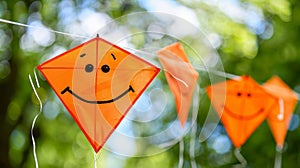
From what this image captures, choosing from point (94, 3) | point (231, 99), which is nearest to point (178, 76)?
point (231, 99)

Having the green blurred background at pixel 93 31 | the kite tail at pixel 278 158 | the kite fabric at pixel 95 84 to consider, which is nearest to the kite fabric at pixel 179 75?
the kite fabric at pixel 95 84

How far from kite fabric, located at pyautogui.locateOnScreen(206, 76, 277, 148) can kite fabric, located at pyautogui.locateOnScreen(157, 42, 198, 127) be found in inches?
4.3

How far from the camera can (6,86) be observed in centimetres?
139

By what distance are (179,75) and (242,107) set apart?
213 millimetres

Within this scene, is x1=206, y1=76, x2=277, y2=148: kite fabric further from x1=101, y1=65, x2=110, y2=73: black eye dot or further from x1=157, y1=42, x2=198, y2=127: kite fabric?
x1=101, y1=65, x2=110, y2=73: black eye dot

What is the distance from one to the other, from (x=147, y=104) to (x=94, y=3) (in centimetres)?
65

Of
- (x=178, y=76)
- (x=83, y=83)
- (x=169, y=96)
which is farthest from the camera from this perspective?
(x=169, y=96)

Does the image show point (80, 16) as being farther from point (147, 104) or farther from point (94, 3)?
point (147, 104)

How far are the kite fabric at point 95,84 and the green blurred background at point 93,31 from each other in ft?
1.94

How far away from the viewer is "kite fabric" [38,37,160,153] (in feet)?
2.06

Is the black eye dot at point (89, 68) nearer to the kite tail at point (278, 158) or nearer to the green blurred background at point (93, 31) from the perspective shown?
the green blurred background at point (93, 31)

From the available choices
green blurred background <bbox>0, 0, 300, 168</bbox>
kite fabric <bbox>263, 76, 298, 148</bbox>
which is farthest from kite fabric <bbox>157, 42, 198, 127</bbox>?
green blurred background <bbox>0, 0, 300, 168</bbox>

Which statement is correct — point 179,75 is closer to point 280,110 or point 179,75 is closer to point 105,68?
point 105,68

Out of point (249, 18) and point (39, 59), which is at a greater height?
point (249, 18)
